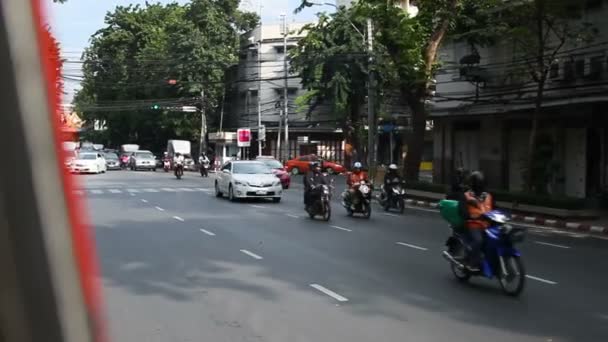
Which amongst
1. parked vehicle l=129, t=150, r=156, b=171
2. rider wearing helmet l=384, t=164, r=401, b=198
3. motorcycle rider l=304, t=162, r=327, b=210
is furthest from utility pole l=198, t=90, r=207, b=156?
motorcycle rider l=304, t=162, r=327, b=210

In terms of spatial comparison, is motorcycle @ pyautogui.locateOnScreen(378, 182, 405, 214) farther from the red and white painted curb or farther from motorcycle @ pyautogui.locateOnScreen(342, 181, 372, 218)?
the red and white painted curb

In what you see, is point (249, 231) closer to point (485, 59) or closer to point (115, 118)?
point (485, 59)

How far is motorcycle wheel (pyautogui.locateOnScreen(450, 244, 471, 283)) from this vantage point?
29.2ft

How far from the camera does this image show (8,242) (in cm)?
112

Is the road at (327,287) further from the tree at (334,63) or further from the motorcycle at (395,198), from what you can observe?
the tree at (334,63)

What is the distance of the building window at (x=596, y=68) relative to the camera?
827 inches

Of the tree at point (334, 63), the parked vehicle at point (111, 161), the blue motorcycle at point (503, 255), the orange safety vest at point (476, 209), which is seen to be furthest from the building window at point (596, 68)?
the parked vehicle at point (111, 161)

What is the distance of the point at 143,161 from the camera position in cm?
5238

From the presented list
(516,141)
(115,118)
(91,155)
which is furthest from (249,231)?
(115,118)

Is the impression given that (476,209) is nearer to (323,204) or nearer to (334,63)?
(323,204)

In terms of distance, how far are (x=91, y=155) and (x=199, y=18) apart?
1671cm

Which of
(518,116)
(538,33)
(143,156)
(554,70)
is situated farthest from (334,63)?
(538,33)

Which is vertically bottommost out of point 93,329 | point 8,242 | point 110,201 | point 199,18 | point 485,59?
point 110,201

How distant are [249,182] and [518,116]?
10.1 m
